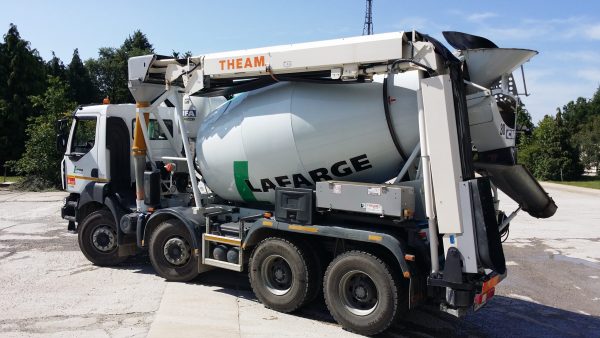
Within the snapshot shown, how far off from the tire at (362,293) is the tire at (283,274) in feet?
1.05

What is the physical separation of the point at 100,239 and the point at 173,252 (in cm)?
195

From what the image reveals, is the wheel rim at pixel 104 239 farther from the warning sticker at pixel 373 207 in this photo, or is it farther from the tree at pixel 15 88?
the tree at pixel 15 88

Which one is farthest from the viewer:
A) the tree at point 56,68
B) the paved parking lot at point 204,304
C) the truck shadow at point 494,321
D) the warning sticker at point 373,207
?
the tree at point 56,68

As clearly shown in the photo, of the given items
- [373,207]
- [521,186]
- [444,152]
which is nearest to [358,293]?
[373,207]

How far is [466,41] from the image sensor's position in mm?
5715

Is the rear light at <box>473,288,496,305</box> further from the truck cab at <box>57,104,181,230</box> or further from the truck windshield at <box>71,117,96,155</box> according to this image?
the truck windshield at <box>71,117,96,155</box>

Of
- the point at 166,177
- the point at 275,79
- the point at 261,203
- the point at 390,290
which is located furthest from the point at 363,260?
the point at 166,177

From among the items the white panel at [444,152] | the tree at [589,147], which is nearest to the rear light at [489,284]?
the white panel at [444,152]

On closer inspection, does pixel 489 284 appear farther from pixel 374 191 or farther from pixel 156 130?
pixel 156 130

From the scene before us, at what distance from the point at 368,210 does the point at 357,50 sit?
1.84m

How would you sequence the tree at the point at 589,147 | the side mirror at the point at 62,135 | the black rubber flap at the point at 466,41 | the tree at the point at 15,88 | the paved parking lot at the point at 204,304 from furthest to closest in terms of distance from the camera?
the tree at the point at 589,147, the tree at the point at 15,88, the side mirror at the point at 62,135, the paved parking lot at the point at 204,304, the black rubber flap at the point at 466,41

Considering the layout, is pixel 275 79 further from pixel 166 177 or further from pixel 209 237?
pixel 166 177

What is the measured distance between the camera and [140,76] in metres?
7.85

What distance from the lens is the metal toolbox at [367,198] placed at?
5422mm
